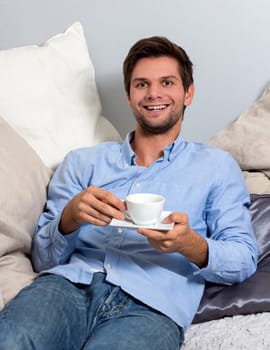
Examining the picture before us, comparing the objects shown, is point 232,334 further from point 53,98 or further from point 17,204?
point 53,98

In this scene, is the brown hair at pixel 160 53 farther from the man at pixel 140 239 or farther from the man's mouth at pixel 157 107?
the man's mouth at pixel 157 107

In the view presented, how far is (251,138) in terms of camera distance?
1.64m

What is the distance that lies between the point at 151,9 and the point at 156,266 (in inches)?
36.5

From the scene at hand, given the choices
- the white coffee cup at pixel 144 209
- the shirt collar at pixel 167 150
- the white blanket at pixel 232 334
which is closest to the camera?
the white coffee cup at pixel 144 209

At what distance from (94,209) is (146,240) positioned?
211 millimetres

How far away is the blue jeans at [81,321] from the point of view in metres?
1.04

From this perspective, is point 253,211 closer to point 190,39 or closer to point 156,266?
point 156,266

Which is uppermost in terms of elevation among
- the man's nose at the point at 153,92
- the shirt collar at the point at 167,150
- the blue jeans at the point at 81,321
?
the man's nose at the point at 153,92

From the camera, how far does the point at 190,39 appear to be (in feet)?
5.94

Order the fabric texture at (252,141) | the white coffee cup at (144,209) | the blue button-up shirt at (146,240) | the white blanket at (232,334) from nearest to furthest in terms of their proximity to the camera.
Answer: the white coffee cup at (144,209) < the white blanket at (232,334) < the blue button-up shirt at (146,240) < the fabric texture at (252,141)

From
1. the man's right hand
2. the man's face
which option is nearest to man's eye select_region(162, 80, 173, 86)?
the man's face

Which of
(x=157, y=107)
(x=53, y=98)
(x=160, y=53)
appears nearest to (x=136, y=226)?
(x=157, y=107)

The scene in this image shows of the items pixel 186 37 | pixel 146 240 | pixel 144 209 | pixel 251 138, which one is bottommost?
pixel 146 240

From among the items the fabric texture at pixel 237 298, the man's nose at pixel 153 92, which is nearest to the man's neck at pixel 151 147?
the man's nose at pixel 153 92
